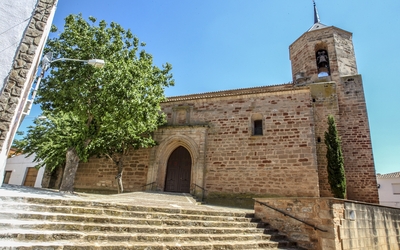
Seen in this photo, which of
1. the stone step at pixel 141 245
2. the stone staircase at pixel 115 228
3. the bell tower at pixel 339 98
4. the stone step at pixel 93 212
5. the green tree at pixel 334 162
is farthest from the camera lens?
the bell tower at pixel 339 98

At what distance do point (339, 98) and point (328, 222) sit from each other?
9.74 m

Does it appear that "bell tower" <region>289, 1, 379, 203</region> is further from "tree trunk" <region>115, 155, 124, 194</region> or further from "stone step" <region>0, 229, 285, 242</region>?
"tree trunk" <region>115, 155, 124, 194</region>

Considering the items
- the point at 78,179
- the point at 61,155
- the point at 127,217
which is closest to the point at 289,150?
the point at 127,217

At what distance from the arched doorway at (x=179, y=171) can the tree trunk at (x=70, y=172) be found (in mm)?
4426

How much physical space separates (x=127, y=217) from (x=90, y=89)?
6.02 meters

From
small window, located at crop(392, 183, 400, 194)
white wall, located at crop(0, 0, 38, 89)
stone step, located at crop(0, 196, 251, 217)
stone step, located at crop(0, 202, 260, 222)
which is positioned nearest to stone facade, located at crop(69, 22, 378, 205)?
stone step, located at crop(0, 202, 260, 222)

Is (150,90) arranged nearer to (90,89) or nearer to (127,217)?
(90,89)

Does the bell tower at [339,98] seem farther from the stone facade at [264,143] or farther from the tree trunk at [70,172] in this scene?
the tree trunk at [70,172]

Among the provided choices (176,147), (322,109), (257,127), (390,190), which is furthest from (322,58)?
(390,190)

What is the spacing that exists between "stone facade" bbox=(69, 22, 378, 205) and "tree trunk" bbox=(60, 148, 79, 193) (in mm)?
3522

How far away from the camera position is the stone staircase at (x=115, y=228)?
358 centimetres

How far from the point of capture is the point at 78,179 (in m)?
13.8

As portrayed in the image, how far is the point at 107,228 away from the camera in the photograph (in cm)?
430

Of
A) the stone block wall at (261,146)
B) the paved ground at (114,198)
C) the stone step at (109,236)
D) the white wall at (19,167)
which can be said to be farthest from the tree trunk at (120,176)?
the white wall at (19,167)
